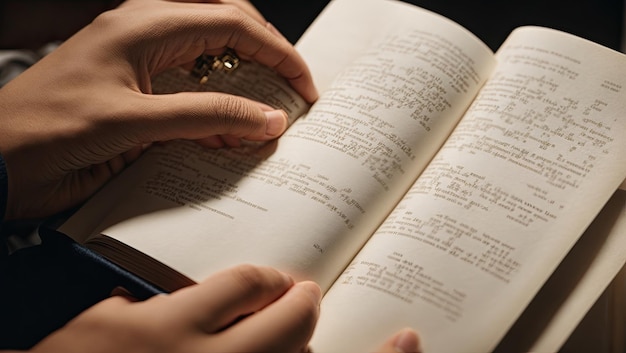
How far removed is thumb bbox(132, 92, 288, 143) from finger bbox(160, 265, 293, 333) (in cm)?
18

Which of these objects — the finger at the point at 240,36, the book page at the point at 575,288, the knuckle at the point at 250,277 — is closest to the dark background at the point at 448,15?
the finger at the point at 240,36

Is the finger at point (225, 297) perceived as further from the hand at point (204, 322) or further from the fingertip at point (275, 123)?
the fingertip at point (275, 123)

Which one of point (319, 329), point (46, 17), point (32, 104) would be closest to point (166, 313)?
point (319, 329)

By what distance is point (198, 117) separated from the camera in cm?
67

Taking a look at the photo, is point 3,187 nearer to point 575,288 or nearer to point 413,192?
point 413,192

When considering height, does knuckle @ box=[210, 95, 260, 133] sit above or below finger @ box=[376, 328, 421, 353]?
above

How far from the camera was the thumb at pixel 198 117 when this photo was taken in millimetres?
666

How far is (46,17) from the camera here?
1.20 m

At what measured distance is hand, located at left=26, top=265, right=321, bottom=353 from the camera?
520 millimetres

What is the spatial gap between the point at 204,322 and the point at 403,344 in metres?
0.17

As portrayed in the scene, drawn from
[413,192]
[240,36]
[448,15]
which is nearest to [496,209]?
[413,192]

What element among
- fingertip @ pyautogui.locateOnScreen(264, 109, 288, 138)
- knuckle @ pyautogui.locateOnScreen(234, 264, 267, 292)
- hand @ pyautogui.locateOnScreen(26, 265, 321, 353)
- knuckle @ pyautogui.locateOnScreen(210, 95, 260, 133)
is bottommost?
hand @ pyautogui.locateOnScreen(26, 265, 321, 353)

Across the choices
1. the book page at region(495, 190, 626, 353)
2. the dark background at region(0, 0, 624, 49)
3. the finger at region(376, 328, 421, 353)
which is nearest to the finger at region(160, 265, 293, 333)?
the finger at region(376, 328, 421, 353)

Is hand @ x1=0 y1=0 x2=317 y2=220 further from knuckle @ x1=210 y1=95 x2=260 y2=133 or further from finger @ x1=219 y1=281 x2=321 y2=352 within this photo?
finger @ x1=219 y1=281 x2=321 y2=352
